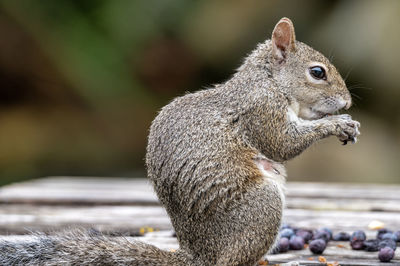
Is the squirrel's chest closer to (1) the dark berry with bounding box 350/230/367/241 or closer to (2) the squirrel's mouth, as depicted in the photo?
(2) the squirrel's mouth

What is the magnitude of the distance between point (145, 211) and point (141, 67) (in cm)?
343

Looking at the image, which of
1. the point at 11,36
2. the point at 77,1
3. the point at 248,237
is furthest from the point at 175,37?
the point at 248,237

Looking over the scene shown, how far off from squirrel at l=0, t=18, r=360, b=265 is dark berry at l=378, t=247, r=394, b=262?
43 cm

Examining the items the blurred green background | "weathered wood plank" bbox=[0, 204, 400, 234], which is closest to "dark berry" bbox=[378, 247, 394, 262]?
"weathered wood plank" bbox=[0, 204, 400, 234]

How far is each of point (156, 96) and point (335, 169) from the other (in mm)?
1957

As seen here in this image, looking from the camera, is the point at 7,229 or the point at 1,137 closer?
the point at 7,229

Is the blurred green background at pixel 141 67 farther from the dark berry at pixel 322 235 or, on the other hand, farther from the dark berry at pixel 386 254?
the dark berry at pixel 386 254

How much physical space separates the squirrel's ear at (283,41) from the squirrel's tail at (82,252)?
2.91 feet

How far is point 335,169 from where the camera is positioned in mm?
6574

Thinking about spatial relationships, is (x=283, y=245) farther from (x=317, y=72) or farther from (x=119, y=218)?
(x=119, y=218)

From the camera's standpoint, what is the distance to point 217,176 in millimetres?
2182

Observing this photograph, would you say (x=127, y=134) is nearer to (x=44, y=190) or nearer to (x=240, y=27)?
(x=240, y=27)

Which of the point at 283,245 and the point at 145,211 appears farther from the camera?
the point at 145,211

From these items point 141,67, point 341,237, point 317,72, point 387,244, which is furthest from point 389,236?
point 141,67
